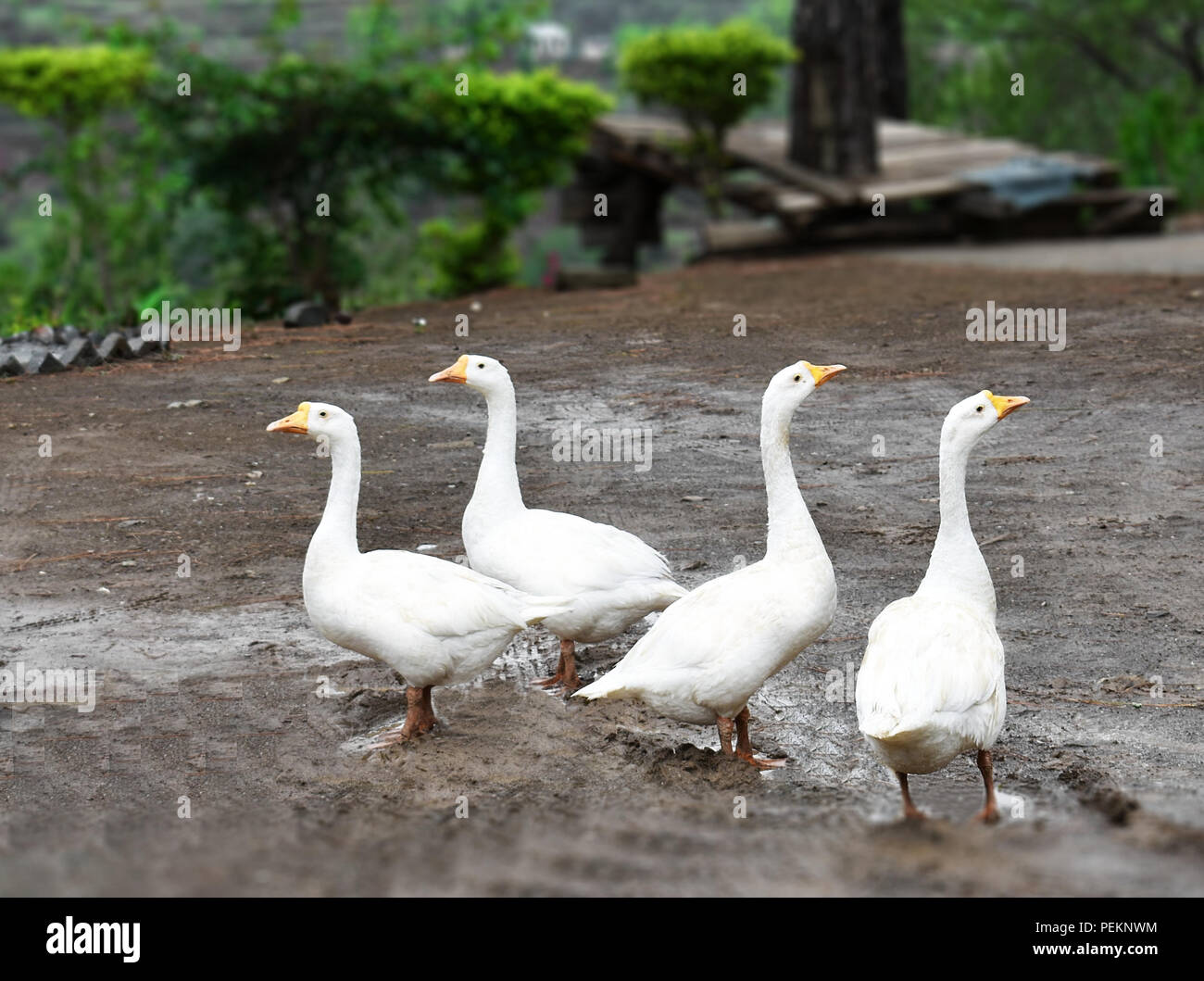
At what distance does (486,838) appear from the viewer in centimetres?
386

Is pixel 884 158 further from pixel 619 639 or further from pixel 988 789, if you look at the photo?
pixel 988 789

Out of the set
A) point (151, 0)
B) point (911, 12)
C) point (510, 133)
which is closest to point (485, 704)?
point (510, 133)

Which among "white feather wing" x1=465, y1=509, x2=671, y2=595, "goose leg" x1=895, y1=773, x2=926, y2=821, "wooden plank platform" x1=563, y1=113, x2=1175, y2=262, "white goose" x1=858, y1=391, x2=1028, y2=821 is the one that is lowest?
"goose leg" x1=895, y1=773, x2=926, y2=821

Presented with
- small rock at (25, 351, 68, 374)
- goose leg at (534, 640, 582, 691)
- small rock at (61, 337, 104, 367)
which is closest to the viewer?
goose leg at (534, 640, 582, 691)

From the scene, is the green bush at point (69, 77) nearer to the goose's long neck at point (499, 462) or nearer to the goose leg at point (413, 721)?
the goose's long neck at point (499, 462)

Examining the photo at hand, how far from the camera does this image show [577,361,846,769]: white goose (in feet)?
16.0

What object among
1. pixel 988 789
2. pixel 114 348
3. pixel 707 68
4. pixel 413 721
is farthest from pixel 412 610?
pixel 707 68

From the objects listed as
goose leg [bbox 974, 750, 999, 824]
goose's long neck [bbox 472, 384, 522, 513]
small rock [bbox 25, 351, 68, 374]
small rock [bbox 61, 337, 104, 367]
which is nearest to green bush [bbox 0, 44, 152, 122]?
small rock [bbox 61, 337, 104, 367]

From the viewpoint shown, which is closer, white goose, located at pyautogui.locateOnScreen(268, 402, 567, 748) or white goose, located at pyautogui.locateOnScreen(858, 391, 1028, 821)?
white goose, located at pyautogui.locateOnScreen(858, 391, 1028, 821)

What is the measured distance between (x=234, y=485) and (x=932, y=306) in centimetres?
661

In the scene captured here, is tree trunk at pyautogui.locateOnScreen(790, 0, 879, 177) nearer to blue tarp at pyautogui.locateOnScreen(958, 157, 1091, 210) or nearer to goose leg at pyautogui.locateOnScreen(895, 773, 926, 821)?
blue tarp at pyautogui.locateOnScreen(958, 157, 1091, 210)

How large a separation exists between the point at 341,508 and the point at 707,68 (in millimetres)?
12862

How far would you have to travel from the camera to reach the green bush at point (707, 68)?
17.0m

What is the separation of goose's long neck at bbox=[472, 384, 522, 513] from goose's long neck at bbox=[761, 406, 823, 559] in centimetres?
122
